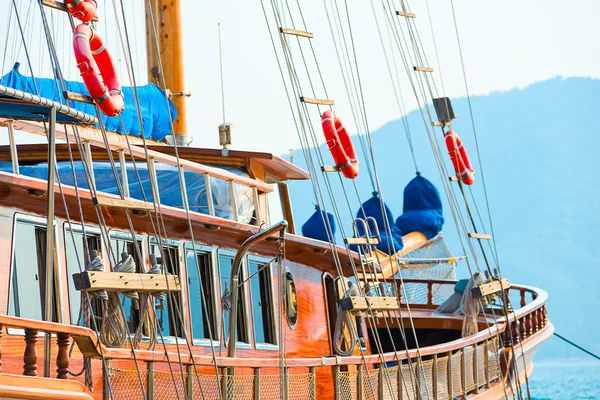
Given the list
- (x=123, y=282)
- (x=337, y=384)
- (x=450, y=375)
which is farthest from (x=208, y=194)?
(x=450, y=375)

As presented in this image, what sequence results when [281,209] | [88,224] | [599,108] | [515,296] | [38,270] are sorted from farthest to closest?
[599,108], [515,296], [281,209], [88,224], [38,270]

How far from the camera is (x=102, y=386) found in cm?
675

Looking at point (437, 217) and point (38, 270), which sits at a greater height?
point (437, 217)

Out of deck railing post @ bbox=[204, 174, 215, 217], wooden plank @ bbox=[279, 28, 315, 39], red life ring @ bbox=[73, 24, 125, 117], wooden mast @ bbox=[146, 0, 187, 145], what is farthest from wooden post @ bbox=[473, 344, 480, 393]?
red life ring @ bbox=[73, 24, 125, 117]

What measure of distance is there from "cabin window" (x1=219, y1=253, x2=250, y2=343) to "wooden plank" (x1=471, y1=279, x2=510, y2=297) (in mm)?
3831

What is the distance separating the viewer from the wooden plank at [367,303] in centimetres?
988

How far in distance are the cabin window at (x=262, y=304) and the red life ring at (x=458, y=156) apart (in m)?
3.89

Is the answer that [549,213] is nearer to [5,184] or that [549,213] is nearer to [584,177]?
[584,177]

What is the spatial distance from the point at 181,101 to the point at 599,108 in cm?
13343

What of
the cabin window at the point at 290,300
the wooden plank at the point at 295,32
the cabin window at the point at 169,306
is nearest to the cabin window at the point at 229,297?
the cabin window at the point at 169,306

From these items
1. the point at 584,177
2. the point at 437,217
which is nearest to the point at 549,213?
the point at 584,177

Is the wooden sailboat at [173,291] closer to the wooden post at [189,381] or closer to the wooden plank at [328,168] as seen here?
the wooden post at [189,381]

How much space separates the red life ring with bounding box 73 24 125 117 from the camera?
727cm

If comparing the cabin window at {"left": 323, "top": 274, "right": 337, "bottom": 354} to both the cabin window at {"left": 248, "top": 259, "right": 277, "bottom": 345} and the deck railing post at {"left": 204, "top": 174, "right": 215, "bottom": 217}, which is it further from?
the deck railing post at {"left": 204, "top": 174, "right": 215, "bottom": 217}
